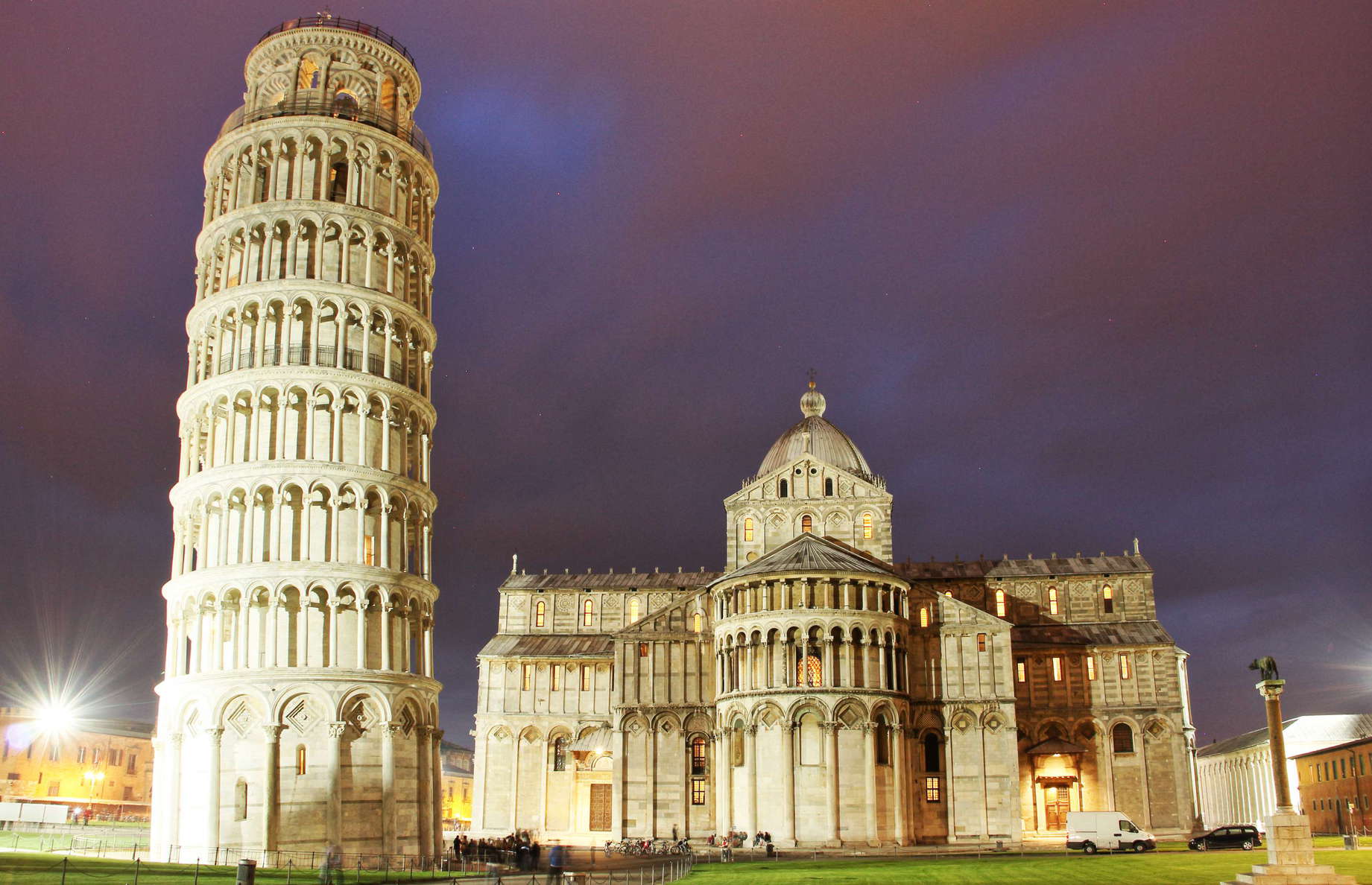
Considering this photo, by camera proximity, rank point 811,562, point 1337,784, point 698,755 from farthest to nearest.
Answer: point 1337,784
point 698,755
point 811,562

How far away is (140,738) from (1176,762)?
97946 millimetres

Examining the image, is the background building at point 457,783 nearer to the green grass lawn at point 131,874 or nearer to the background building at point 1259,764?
the background building at point 1259,764

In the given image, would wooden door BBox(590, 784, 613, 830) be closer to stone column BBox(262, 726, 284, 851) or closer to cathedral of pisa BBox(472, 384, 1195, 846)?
cathedral of pisa BBox(472, 384, 1195, 846)

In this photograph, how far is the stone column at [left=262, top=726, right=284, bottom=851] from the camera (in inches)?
1753

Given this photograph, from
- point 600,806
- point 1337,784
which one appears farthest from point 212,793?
point 1337,784

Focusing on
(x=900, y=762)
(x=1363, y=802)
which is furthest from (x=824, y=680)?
(x=1363, y=802)

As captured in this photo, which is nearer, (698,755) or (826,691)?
(826,691)

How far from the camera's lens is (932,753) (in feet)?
243

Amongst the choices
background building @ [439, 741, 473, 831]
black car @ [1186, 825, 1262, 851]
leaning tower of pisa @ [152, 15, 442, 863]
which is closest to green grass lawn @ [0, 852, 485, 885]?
leaning tower of pisa @ [152, 15, 442, 863]

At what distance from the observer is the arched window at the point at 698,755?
250 ft

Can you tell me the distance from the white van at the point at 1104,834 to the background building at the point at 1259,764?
49.7 m

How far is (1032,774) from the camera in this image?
78.6 metres

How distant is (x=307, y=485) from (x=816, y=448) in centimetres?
4232

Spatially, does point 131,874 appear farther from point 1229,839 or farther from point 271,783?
point 1229,839
